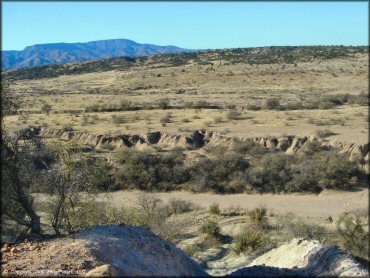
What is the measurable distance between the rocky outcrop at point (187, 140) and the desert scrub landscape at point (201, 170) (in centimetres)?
9

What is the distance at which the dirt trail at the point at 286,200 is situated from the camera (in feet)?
70.3

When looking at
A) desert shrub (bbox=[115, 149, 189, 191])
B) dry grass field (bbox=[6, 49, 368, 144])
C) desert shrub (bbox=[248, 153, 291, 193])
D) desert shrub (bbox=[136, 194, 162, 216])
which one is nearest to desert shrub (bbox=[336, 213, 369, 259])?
desert shrub (bbox=[136, 194, 162, 216])

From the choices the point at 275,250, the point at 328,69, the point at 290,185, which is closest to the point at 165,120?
the point at 290,185

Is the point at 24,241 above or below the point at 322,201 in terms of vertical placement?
above

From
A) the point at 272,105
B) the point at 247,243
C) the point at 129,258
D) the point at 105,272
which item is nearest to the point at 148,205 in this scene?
the point at 247,243

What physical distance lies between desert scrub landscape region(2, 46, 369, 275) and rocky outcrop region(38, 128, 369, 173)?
0.30 feet

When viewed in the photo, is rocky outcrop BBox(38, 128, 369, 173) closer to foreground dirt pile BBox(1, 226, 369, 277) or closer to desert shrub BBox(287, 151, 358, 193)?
desert shrub BBox(287, 151, 358, 193)

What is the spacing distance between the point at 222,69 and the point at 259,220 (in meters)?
71.6

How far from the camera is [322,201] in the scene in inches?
900

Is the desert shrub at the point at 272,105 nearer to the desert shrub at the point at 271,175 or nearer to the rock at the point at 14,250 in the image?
the desert shrub at the point at 271,175

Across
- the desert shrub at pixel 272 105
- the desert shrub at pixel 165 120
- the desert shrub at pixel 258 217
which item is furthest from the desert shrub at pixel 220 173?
the desert shrub at pixel 272 105

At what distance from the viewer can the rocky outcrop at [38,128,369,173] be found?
3030cm

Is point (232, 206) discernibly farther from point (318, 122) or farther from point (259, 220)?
point (318, 122)

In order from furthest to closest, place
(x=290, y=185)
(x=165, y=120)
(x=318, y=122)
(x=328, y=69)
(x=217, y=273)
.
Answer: (x=328, y=69)
(x=165, y=120)
(x=318, y=122)
(x=290, y=185)
(x=217, y=273)
